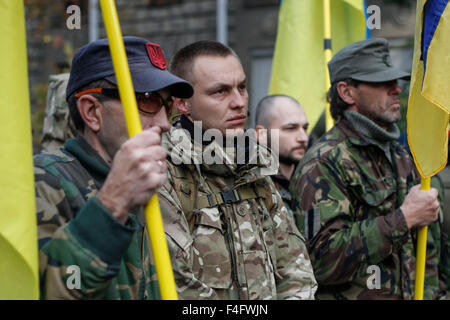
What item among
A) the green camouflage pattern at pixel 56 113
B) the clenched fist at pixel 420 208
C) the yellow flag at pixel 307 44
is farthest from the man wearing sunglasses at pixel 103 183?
the yellow flag at pixel 307 44

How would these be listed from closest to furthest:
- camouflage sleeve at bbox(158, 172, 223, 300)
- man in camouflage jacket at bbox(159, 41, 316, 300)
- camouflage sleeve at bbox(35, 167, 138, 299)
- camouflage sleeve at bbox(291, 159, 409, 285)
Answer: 1. camouflage sleeve at bbox(35, 167, 138, 299)
2. camouflage sleeve at bbox(158, 172, 223, 300)
3. man in camouflage jacket at bbox(159, 41, 316, 300)
4. camouflage sleeve at bbox(291, 159, 409, 285)

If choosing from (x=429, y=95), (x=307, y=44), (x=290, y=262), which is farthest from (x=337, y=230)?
(x=307, y=44)

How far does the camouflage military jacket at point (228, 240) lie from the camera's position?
2.41 m

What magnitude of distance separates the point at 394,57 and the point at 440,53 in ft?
31.5

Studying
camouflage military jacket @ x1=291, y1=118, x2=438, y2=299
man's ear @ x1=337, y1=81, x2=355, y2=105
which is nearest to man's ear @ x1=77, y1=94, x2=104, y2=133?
camouflage military jacket @ x1=291, y1=118, x2=438, y2=299

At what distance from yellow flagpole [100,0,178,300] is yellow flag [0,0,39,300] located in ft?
0.96

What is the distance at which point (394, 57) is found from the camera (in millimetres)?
12156

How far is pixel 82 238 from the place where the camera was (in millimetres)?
1793

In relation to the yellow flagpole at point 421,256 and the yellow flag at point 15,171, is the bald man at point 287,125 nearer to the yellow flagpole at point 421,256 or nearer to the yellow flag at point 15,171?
the yellow flagpole at point 421,256

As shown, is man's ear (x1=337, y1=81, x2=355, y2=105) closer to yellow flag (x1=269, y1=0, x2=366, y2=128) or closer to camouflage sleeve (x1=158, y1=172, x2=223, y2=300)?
yellow flag (x1=269, y1=0, x2=366, y2=128)

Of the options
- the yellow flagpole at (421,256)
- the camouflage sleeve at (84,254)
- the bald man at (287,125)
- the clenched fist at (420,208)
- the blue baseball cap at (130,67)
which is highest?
the blue baseball cap at (130,67)

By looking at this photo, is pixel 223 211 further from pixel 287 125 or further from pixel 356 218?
pixel 287 125

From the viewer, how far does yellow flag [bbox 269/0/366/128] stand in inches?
204
